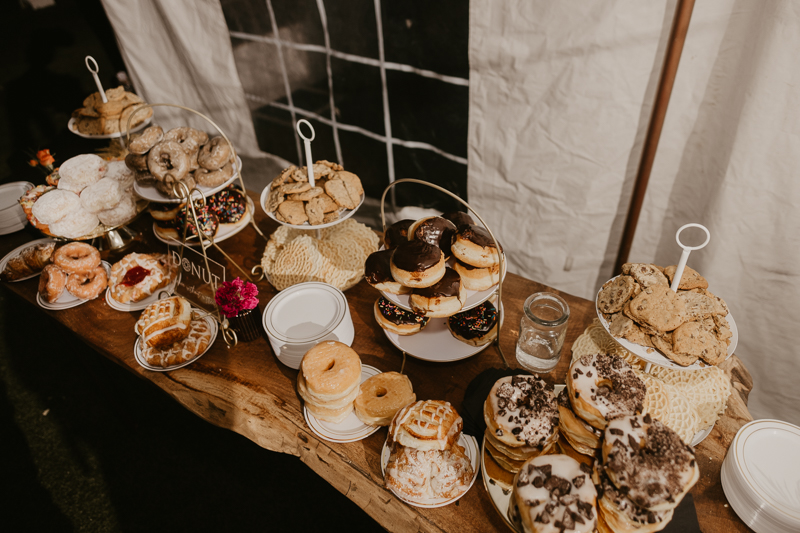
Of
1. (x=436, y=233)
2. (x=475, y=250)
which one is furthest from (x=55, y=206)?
(x=475, y=250)

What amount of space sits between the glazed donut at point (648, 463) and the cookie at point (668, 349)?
309 millimetres

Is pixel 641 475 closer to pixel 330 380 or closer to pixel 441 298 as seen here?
pixel 441 298

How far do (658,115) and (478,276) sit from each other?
126cm

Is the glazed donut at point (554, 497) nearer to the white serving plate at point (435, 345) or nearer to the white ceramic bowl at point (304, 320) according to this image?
the white serving plate at point (435, 345)

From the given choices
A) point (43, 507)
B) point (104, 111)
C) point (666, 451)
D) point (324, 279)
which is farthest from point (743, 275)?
point (43, 507)

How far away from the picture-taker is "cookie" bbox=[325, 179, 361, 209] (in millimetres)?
1844

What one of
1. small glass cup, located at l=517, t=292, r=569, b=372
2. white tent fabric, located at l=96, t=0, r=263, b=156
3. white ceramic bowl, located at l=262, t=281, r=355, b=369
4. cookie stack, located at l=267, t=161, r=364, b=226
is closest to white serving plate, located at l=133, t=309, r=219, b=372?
white ceramic bowl, located at l=262, t=281, r=355, b=369

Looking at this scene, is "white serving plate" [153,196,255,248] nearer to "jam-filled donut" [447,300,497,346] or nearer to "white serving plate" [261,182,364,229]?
"white serving plate" [261,182,364,229]

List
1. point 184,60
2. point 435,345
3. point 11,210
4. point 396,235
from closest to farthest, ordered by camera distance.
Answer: point 396,235, point 435,345, point 11,210, point 184,60

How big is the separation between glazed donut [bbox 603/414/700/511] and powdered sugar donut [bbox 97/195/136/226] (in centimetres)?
229

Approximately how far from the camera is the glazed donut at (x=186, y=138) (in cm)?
201

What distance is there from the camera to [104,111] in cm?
261

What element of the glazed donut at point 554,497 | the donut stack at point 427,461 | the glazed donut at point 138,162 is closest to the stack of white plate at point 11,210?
the glazed donut at point 138,162

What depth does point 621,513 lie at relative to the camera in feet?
3.08
